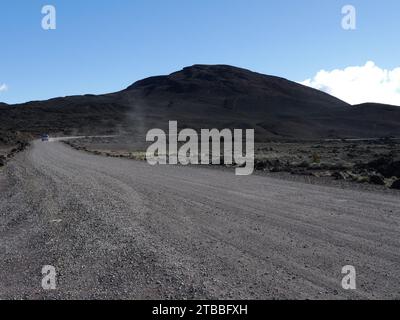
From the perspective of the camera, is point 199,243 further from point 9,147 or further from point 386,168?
point 9,147

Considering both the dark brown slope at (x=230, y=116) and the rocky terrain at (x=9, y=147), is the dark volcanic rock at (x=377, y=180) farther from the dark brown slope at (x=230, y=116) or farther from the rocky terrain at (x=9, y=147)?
the dark brown slope at (x=230, y=116)

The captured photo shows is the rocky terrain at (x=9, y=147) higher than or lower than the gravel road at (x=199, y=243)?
higher

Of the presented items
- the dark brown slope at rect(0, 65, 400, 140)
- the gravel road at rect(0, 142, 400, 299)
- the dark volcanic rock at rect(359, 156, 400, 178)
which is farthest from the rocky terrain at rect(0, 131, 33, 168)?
the dark brown slope at rect(0, 65, 400, 140)

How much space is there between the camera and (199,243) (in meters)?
8.82

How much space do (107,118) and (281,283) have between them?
493 feet

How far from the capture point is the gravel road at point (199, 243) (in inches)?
254

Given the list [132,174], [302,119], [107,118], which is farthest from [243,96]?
[132,174]

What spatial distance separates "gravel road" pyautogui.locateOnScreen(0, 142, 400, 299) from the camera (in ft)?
21.2

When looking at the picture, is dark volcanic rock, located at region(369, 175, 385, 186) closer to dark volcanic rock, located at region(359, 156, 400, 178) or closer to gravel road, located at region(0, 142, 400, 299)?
gravel road, located at region(0, 142, 400, 299)

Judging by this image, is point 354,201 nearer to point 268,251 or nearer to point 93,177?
point 268,251

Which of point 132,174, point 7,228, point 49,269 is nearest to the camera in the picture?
point 49,269

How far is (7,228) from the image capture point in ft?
35.7

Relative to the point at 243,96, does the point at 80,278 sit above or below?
below

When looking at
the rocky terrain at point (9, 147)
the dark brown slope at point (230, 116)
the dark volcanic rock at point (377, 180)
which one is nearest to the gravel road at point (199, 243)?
the dark volcanic rock at point (377, 180)
